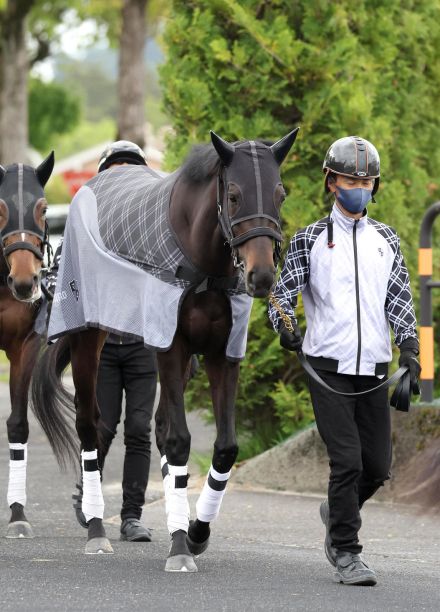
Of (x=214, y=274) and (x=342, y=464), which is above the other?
(x=214, y=274)

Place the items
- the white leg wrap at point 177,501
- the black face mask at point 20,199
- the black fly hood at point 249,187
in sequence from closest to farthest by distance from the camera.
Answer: the black fly hood at point 249,187, the white leg wrap at point 177,501, the black face mask at point 20,199

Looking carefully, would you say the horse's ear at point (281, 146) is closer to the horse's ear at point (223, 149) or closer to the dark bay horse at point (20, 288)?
the horse's ear at point (223, 149)

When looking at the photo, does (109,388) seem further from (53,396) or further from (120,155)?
(120,155)

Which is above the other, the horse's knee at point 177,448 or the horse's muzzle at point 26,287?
the horse's muzzle at point 26,287

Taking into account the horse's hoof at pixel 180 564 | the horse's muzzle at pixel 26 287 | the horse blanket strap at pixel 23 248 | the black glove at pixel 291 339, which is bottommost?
the horse's hoof at pixel 180 564

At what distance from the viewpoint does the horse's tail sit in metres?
8.27

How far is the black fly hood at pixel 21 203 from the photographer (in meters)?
7.44

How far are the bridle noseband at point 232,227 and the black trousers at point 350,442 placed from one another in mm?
693

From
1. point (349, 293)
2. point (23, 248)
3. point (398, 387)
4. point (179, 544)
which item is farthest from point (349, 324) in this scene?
point (23, 248)

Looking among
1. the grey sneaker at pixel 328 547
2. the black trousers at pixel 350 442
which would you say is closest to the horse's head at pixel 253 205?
the black trousers at pixel 350 442

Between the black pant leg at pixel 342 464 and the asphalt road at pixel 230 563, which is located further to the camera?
the black pant leg at pixel 342 464

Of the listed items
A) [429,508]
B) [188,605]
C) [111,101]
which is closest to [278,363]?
[429,508]

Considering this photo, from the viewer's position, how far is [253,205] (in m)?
6.17

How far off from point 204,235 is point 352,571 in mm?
1680
